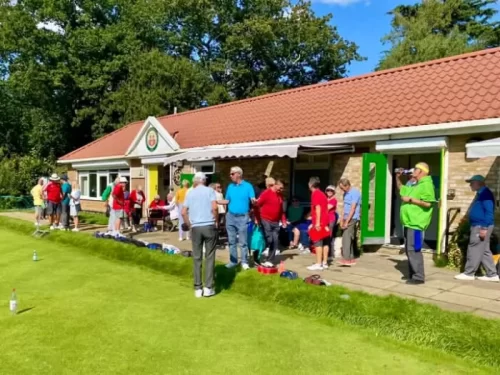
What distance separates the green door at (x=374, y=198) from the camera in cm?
1017

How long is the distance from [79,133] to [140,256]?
3150 cm

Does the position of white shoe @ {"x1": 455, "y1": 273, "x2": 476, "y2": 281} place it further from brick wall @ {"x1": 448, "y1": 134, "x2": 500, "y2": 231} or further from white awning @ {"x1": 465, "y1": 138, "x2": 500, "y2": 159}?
brick wall @ {"x1": 448, "y1": 134, "x2": 500, "y2": 231}

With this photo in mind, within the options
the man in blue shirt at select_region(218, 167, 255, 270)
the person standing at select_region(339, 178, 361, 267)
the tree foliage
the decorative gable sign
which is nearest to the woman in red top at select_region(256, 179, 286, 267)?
the man in blue shirt at select_region(218, 167, 255, 270)

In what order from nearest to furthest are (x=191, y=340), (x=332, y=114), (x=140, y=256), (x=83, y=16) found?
(x=191, y=340), (x=140, y=256), (x=332, y=114), (x=83, y=16)

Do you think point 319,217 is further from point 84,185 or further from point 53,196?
point 84,185

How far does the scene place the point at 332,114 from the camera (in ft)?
41.6

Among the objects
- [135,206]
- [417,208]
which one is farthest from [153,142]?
[417,208]

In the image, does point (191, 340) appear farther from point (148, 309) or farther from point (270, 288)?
point (270, 288)

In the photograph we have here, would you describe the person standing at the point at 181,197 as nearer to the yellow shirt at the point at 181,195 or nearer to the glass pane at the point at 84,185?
the yellow shirt at the point at 181,195

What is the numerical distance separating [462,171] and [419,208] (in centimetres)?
311

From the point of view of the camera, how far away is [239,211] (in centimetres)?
812

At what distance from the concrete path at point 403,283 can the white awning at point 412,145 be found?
7.57 feet

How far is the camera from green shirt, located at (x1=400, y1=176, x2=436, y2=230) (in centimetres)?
675

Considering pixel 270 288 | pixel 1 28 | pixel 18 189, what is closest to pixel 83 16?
pixel 1 28
